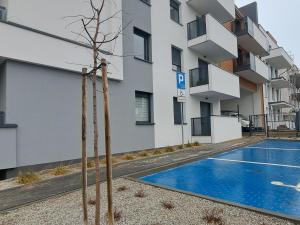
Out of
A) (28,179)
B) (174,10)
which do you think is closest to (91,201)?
(28,179)

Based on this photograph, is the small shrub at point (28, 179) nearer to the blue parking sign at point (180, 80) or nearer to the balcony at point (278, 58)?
the blue parking sign at point (180, 80)

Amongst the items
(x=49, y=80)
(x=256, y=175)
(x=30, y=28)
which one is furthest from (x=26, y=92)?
(x=256, y=175)

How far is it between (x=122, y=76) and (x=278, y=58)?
27.3 m

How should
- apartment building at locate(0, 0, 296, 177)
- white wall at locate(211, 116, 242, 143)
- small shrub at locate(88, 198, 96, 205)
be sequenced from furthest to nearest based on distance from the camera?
white wall at locate(211, 116, 242, 143)
apartment building at locate(0, 0, 296, 177)
small shrub at locate(88, 198, 96, 205)

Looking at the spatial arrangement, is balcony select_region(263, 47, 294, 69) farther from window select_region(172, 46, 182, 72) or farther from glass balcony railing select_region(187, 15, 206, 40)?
window select_region(172, 46, 182, 72)

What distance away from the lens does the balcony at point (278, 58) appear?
29.3 metres

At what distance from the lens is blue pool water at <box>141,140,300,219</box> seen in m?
4.05

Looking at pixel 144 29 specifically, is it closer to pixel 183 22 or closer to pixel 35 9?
pixel 183 22

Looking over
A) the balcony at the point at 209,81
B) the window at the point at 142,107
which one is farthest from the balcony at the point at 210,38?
the window at the point at 142,107

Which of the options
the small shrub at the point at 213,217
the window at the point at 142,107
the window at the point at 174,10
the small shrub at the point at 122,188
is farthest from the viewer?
the window at the point at 174,10

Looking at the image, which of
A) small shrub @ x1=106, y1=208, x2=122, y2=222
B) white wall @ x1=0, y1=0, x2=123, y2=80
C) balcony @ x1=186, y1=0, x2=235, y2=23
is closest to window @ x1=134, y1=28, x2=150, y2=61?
white wall @ x1=0, y1=0, x2=123, y2=80

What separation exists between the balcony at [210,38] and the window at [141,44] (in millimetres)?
4051

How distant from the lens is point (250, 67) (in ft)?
66.4

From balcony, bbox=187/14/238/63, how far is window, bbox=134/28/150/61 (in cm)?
405
